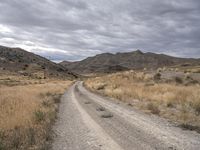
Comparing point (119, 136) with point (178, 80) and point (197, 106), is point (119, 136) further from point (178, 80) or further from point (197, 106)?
point (178, 80)

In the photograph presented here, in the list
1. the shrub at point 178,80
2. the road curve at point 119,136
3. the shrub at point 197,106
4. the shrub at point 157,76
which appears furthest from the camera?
the shrub at point 157,76

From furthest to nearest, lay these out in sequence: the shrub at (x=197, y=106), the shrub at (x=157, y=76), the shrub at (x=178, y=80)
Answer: the shrub at (x=157, y=76) < the shrub at (x=178, y=80) < the shrub at (x=197, y=106)

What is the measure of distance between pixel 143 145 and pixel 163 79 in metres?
36.0

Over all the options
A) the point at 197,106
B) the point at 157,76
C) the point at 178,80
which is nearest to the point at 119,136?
the point at 197,106

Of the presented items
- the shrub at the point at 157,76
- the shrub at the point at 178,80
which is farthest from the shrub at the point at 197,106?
the shrub at the point at 157,76

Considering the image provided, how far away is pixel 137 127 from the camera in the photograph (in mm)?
13031

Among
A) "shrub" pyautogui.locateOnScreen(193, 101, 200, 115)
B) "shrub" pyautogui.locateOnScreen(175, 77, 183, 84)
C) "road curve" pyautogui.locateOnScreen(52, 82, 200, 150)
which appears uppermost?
"shrub" pyautogui.locateOnScreen(175, 77, 183, 84)

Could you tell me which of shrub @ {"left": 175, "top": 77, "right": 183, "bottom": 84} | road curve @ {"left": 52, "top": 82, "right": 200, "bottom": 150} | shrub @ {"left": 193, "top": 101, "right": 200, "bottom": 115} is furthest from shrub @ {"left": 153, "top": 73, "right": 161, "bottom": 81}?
road curve @ {"left": 52, "top": 82, "right": 200, "bottom": 150}

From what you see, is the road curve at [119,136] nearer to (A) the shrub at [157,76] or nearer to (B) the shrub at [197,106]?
(B) the shrub at [197,106]

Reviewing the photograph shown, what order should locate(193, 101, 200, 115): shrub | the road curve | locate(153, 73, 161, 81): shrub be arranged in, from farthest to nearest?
locate(153, 73, 161, 81): shrub → locate(193, 101, 200, 115): shrub → the road curve

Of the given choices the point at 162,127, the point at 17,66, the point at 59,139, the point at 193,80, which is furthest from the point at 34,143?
the point at 17,66

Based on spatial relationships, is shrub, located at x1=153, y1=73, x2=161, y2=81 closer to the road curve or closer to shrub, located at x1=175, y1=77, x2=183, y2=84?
shrub, located at x1=175, y1=77, x2=183, y2=84

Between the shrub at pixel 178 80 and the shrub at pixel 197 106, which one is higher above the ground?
Answer: the shrub at pixel 178 80

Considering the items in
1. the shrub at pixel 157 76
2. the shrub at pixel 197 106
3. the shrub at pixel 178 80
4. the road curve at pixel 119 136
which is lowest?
the road curve at pixel 119 136
